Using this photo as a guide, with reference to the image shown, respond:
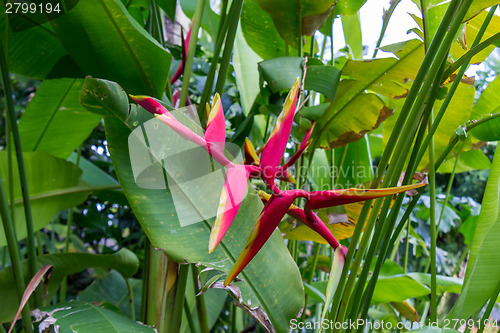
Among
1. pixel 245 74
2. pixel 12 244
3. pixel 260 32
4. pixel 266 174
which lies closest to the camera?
pixel 266 174

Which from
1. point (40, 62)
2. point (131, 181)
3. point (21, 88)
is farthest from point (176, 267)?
point (21, 88)

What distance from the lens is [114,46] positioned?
0.47 meters

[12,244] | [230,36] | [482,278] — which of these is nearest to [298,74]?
[230,36]

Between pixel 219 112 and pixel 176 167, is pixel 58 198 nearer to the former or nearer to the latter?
pixel 176 167

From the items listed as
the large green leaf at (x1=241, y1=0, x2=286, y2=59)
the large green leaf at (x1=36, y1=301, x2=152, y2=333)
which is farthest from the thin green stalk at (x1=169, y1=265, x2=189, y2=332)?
the large green leaf at (x1=241, y1=0, x2=286, y2=59)

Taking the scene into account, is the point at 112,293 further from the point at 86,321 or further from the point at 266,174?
the point at 266,174

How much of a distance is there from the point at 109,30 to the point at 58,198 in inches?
13.4

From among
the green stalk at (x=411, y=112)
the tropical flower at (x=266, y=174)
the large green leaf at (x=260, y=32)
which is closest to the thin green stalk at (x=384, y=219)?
the green stalk at (x=411, y=112)

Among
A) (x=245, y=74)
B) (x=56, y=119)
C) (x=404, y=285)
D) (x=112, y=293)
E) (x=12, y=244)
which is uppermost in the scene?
(x=245, y=74)

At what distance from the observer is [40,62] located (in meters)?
0.58

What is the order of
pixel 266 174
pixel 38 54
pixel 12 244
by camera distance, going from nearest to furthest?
pixel 266 174 → pixel 12 244 → pixel 38 54

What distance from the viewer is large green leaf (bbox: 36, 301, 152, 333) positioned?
41cm

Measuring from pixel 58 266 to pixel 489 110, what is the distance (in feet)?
2.56

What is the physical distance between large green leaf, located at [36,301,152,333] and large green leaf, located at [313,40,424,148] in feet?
1.35
